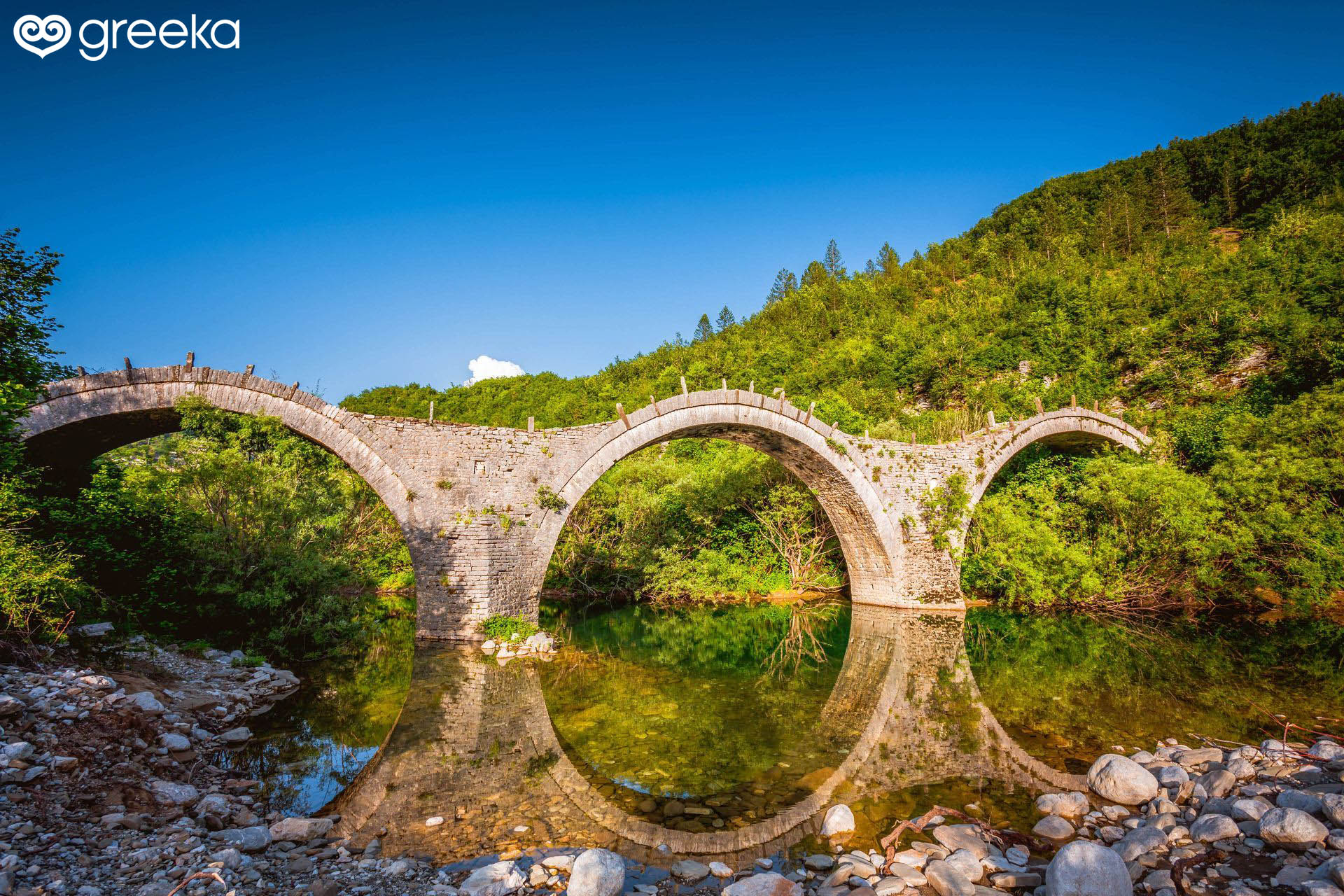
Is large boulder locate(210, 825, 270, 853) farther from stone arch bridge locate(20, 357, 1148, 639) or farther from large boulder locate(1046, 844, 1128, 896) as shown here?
stone arch bridge locate(20, 357, 1148, 639)

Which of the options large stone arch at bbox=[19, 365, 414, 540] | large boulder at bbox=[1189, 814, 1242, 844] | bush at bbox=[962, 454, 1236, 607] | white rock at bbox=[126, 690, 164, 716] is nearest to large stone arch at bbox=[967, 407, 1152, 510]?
bush at bbox=[962, 454, 1236, 607]

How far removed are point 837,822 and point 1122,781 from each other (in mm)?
2596

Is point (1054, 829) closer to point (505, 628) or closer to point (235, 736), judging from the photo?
point (235, 736)

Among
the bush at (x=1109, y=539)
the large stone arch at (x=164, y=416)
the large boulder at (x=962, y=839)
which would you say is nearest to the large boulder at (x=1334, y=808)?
the large boulder at (x=962, y=839)

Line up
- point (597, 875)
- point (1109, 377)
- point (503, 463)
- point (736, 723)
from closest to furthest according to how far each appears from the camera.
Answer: point (597, 875) < point (736, 723) < point (503, 463) < point (1109, 377)

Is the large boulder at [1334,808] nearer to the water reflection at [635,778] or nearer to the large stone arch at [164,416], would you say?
the water reflection at [635,778]

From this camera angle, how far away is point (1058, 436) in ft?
63.2

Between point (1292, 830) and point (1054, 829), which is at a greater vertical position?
point (1292, 830)

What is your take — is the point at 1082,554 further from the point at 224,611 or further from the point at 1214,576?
the point at 224,611

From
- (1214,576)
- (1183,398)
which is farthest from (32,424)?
(1183,398)

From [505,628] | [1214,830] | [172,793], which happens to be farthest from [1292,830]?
[505,628]

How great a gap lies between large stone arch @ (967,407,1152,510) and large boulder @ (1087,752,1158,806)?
11.9 metres

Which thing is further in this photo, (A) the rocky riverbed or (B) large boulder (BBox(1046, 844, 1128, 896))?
(A) the rocky riverbed

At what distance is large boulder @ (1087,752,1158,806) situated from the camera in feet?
16.7
